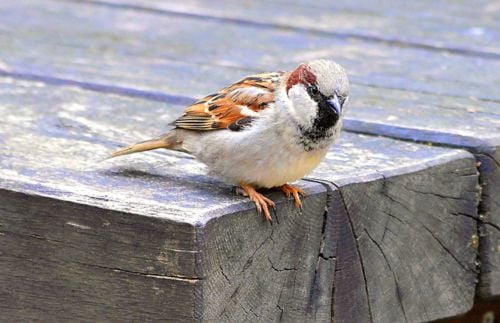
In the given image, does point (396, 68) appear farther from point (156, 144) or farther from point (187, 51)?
point (156, 144)

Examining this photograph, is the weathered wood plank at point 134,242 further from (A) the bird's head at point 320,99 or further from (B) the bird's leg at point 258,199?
(A) the bird's head at point 320,99

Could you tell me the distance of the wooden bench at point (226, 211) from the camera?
186cm

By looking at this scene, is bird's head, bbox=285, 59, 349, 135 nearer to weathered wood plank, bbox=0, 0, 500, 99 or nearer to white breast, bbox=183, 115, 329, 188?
white breast, bbox=183, 115, 329, 188

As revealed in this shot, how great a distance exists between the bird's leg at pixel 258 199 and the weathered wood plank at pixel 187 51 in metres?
1.08

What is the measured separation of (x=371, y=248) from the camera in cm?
215

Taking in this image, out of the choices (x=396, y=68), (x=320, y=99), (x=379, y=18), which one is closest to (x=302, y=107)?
(x=320, y=99)

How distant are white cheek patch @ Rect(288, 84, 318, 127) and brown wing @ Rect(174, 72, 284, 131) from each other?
0.20ft

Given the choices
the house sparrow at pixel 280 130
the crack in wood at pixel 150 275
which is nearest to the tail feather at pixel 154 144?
the house sparrow at pixel 280 130

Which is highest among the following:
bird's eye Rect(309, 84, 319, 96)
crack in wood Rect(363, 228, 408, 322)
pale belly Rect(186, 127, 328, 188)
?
bird's eye Rect(309, 84, 319, 96)

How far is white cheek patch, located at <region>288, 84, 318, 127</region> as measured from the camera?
2158 mm

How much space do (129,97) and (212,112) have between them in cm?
68

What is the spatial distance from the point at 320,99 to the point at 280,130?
0.10 m

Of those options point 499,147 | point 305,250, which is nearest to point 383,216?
point 305,250

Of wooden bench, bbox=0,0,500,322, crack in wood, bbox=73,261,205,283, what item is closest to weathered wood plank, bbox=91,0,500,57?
wooden bench, bbox=0,0,500,322
